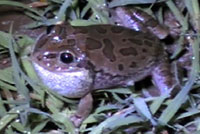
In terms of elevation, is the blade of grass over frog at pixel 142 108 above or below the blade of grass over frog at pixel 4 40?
below

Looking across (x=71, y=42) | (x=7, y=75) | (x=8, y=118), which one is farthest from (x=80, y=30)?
(x=8, y=118)

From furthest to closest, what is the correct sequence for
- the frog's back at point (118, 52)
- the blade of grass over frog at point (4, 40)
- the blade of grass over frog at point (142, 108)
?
1. the blade of grass over frog at point (4, 40)
2. the frog's back at point (118, 52)
3. the blade of grass over frog at point (142, 108)

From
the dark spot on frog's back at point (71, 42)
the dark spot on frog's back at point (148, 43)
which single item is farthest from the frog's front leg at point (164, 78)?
the dark spot on frog's back at point (71, 42)

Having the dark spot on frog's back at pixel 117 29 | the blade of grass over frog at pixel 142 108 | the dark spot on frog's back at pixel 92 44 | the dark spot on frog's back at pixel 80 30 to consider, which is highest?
the dark spot on frog's back at pixel 80 30

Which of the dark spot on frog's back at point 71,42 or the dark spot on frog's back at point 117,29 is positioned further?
the dark spot on frog's back at point 117,29

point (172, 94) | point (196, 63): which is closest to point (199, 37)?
point (196, 63)

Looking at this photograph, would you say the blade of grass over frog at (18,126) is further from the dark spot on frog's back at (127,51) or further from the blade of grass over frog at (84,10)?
the blade of grass over frog at (84,10)

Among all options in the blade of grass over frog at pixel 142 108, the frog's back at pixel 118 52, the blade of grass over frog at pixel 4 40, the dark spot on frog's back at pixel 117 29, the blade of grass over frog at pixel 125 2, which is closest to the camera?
the blade of grass over frog at pixel 142 108
